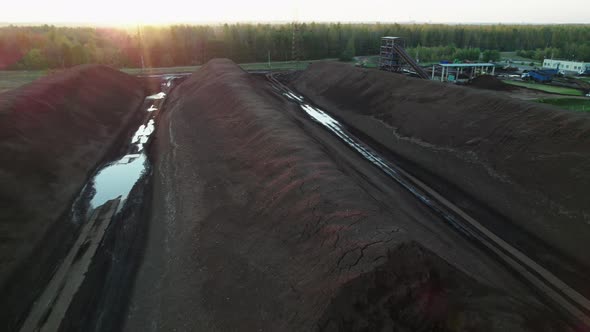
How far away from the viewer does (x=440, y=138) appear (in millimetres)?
29969

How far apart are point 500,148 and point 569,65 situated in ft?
206

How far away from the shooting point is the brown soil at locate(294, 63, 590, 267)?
19.2 m

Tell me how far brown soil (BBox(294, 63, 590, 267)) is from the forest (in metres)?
60.9

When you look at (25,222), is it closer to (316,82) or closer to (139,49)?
(316,82)

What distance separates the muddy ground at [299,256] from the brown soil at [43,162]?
499 centimetres

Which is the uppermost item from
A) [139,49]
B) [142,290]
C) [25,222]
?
[139,49]

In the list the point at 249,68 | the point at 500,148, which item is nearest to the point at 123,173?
the point at 500,148

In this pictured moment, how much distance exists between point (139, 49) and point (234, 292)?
3383 inches

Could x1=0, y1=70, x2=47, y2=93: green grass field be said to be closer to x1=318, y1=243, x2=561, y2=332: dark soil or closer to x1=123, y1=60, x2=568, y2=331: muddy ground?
x1=123, y1=60, x2=568, y2=331: muddy ground

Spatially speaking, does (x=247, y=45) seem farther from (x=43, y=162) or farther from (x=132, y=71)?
(x=43, y=162)

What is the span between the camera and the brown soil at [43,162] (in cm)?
1672

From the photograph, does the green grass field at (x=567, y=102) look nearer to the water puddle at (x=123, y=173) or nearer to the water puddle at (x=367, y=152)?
the water puddle at (x=367, y=152)

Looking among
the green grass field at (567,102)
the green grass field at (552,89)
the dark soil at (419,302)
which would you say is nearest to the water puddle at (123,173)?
the dark soil at (419,302)

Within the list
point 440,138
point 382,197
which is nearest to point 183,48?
point 440,138
